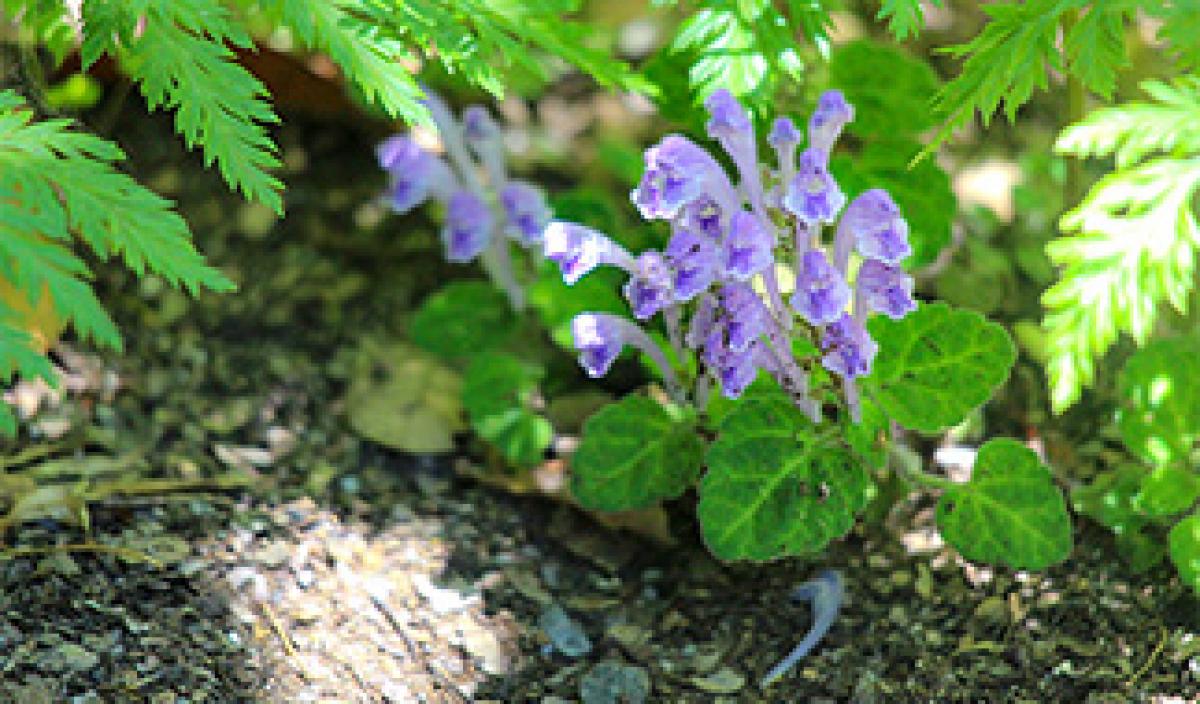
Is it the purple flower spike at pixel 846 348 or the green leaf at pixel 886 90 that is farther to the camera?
the green leaf at pixel 886 90

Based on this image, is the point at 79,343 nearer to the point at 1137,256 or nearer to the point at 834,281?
the point at 834,281

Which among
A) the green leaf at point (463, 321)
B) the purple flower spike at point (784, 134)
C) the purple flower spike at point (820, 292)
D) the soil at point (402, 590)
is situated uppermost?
the purple flower spike at point (784, 134)

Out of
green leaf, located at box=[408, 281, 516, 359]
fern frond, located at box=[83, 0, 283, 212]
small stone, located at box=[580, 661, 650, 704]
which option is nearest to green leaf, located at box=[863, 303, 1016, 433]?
small stone, located at box=[580, 661, 650, 704]

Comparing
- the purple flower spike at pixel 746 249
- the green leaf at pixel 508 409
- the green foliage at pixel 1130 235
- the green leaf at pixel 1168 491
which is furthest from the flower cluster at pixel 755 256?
the green leaf at pixel 1168 491

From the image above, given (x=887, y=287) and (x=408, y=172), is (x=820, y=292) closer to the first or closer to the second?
(x=887, y=287)

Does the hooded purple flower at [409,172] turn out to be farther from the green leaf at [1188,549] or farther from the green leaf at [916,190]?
the green leaf at [1188,549]

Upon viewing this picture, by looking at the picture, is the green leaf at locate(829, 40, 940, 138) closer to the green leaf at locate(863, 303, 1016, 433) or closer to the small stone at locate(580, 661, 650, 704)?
the green leaf at locate(863, 303, 1016, 433)

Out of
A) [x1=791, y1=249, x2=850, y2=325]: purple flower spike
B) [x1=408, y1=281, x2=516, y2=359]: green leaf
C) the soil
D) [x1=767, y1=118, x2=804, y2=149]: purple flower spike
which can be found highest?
[x1=767, y1=118, x2=804, y2=149]: purple flower spike
